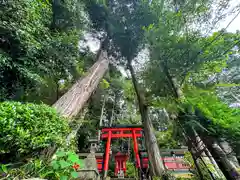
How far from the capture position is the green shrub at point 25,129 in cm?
125

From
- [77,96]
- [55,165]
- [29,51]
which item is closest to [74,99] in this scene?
[77,96]

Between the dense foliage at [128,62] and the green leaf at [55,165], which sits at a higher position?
the dense foliage at [128,62]

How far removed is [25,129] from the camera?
136 cm

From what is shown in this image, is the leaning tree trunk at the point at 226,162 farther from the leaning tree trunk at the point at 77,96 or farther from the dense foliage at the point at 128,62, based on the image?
the leaning tree trunk at the point at 77,96

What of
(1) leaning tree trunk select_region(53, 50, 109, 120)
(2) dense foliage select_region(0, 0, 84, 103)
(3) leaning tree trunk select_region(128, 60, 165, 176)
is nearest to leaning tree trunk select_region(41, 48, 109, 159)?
(1) leaning tree trunk select_region(53, 50, 109, 120)

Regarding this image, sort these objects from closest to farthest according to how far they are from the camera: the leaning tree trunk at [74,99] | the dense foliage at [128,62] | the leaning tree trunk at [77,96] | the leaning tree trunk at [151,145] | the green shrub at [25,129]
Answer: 1. the green shrub at [25,129]
2. the dense foliage at [128,62]
3. the leaning tree trunk at [74,99]
4. the leaning tree trunk at [77,96]
5. the leaning tree trunk at [151,145]

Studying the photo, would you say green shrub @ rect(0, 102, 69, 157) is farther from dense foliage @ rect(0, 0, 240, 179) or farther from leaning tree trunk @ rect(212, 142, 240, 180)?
leaning tree trunk @ rect(212, 142, 240, 180)

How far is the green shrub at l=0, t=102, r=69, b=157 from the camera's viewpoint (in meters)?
1.25

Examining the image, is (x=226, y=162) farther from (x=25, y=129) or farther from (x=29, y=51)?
(x=29, y=51)

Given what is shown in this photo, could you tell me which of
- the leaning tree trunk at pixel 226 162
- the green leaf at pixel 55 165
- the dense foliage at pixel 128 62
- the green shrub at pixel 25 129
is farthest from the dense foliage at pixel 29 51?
the leaning tree trunk at pixel 226 162

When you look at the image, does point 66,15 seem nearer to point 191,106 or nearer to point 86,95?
point 86,95

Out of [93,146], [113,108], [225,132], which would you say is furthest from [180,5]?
[113,108]

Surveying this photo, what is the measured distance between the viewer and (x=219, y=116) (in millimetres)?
1612

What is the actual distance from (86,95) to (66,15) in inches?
→ 130
